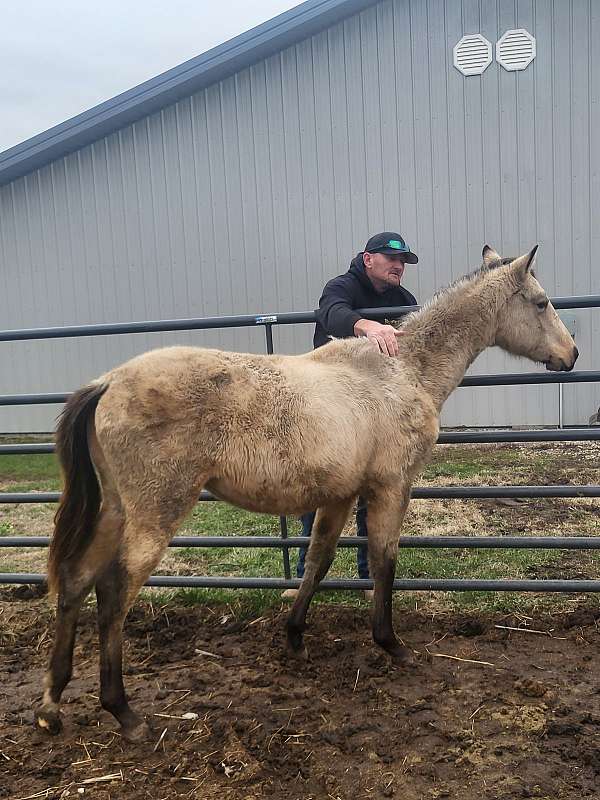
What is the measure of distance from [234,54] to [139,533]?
8511 mm

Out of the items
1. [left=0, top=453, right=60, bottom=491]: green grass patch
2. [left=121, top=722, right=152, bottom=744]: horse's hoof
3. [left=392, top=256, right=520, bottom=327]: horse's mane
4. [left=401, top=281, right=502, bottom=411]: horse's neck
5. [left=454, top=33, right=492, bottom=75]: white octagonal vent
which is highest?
[left=454, top=33, right=492, bottom=75]: white octagonal vent

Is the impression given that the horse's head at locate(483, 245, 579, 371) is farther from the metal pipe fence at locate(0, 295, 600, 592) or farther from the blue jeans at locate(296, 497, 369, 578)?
the blue jeans at locate(296, 497, 369, 578)

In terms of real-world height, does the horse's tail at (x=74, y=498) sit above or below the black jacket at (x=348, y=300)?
below

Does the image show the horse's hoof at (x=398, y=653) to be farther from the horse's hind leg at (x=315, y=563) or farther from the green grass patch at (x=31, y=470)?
the green grass patch at (x=31, y=470)

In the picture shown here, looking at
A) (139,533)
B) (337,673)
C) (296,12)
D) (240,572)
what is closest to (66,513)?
(139,533)

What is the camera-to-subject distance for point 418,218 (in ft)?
31.8

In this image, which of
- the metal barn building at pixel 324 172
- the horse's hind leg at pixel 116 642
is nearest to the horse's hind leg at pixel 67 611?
the horse's hind leg at pixel 116 642

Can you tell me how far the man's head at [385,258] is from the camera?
3830mm

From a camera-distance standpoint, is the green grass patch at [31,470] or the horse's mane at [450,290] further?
the green grass patch at [31,470]

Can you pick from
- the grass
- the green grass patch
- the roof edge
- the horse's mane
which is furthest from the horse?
the roof edge

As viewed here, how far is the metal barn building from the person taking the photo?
9219mm

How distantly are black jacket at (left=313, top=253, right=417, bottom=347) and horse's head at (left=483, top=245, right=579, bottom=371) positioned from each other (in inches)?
29.3

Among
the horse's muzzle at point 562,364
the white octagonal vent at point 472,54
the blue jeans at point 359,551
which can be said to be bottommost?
the blue jeans at point 359,551

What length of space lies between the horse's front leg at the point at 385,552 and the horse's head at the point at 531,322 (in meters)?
1.09
